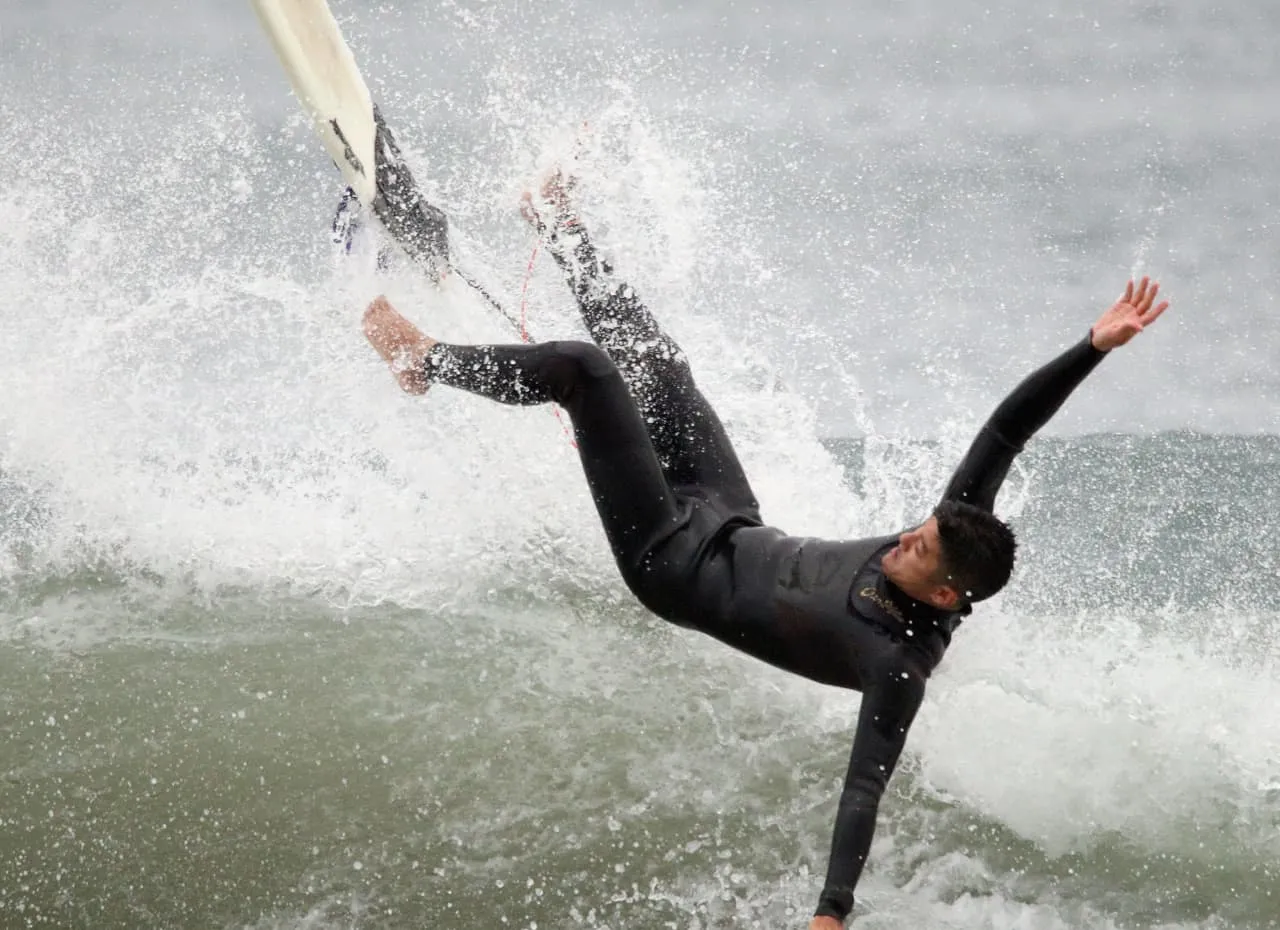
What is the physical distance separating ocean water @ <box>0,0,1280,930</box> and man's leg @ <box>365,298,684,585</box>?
49 centimetres

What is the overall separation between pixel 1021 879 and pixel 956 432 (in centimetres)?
156

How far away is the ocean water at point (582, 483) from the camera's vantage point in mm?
2615

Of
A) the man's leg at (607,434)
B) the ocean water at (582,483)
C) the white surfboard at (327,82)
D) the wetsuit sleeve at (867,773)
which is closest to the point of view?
the wetsuit sleeve at (867,773)

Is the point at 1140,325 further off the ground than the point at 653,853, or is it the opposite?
the point at 1140,325

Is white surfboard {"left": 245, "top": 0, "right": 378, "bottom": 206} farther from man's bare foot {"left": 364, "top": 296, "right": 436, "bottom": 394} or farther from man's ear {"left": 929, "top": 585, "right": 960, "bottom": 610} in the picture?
man's ear {"left": 929, "top": 585, "right": 960, "bottom": 610}

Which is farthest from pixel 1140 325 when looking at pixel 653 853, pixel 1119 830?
pixel 653 853

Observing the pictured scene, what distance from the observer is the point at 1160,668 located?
2.95 metres

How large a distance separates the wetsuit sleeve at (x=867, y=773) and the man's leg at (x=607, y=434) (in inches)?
18.0

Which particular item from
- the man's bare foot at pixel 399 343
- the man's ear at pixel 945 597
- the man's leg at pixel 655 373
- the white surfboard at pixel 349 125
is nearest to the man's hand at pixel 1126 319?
the man's ear at pixel 945 597

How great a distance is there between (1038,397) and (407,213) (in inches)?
56.7

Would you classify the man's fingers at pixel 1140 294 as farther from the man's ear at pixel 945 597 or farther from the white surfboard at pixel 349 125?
the white surfboard at pixel 349 125

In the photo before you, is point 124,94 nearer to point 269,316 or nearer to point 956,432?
point 269,316

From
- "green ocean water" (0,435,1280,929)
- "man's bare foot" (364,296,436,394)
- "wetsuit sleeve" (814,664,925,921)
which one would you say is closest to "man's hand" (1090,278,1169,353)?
"wetsuit sleeve" (814,664,925,921)

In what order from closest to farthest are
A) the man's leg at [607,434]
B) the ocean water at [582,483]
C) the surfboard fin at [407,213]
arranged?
the man's leg at [607,434]
the ocean water at [582,483]
the surfboard fin at [407,213]
